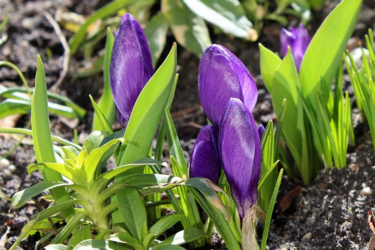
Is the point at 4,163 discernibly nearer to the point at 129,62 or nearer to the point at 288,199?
the point at 129,62

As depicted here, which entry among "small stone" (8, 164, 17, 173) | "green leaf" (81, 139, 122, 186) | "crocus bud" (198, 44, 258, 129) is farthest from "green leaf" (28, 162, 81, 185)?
"small stone" (8, 164, 17, 173)

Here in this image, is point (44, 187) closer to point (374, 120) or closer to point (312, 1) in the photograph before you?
point (374, 120)

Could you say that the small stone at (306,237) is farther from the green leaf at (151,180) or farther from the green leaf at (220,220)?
the green leaf at (151,180)

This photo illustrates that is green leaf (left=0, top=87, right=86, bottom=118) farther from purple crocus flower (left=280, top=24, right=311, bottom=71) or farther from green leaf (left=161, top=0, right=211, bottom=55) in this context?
purple crocus flower (left=280, top=24, right=311, bottom=71)

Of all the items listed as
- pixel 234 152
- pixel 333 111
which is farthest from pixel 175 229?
pixel 333 111

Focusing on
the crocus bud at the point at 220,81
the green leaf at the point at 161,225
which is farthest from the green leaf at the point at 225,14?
the green leaf at the point at 161,225

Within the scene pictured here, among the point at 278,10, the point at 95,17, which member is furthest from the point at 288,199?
the point at 95,17
